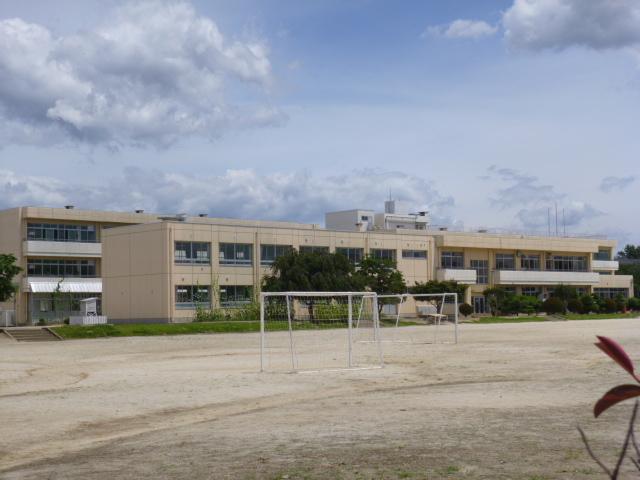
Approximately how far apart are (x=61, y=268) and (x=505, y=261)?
160 feet

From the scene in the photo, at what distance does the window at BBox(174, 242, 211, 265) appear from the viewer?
238 feet

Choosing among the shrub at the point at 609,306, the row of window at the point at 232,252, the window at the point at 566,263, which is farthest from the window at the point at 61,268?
the shrub at the point at 609,306

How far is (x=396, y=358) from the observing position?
3247 cm

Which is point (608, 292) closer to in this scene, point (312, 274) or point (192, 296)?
point (312, 274)

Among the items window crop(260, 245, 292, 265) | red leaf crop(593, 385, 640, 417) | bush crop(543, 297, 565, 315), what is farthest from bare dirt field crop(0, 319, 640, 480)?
bush crop(543, 297, 565, 315)

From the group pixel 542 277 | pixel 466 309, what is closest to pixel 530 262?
pixel 542 277

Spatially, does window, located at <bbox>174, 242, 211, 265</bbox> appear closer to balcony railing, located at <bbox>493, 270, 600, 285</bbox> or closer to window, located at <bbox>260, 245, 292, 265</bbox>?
window, located at <bbox>260, 245, 292, 265</bbox>

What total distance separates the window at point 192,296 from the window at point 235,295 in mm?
1272

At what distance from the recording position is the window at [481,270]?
97438 millimetres

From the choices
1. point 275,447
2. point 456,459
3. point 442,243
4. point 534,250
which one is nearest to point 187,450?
point 275,447

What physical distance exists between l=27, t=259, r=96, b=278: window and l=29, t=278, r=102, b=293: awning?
3.44 ft

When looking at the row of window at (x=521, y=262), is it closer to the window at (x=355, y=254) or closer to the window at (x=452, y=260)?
the window at (x=452, y=260)

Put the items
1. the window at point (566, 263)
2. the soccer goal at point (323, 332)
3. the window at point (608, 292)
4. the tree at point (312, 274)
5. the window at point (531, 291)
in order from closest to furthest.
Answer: the soccer goal at point (323, 332), the tree at point (312, 274), the window at point (531, 291), the window at point (566, 263), the window at point (608, 292)

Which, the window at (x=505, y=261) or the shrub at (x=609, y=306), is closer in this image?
the shrub at (x=609, y=306)
